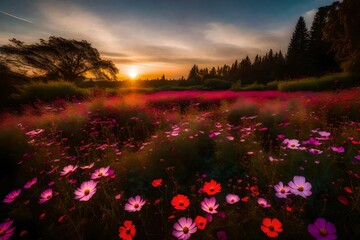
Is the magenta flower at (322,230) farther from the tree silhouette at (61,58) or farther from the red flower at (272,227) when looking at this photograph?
the tree silhouette at (61,58)

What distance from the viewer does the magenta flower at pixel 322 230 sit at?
1.13 meters

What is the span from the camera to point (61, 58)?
26484 millimetres

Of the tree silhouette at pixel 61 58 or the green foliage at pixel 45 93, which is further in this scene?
the tree silhouette at pixel 61 58

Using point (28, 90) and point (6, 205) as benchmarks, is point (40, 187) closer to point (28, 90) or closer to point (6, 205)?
point (6, 205)

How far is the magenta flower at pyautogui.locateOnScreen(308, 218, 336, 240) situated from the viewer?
3.70 ft

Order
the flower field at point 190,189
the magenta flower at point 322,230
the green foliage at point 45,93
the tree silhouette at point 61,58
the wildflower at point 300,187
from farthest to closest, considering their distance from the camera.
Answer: the tree silhouette at point 61,58 → the green foliage at point 45,93 → the flower field at point 190,189 → the wildflower at point 300,187 → the magenta flower at point 322,230

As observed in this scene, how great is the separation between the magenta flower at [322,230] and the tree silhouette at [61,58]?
97.1 ft

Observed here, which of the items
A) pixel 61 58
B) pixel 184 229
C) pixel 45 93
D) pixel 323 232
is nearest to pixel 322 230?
pixel 323 232

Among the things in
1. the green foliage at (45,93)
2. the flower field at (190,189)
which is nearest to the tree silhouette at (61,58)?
the green foliage at (45,93)

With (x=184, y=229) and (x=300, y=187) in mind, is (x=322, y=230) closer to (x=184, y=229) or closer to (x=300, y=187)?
(x=300, y=187)

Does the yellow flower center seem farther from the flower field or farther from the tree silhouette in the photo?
the tree silhouette

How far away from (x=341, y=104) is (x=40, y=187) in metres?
6.27

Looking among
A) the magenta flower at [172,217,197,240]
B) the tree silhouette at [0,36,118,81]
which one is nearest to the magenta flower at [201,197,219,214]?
the magenta flower at [172,217,197,240]

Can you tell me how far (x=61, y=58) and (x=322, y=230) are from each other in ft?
102
